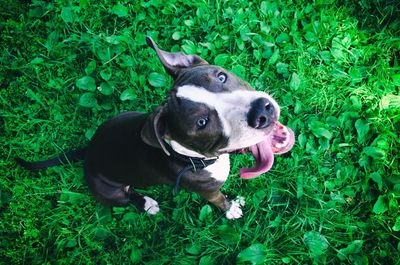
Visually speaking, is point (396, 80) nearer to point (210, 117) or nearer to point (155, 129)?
point (210, 117)

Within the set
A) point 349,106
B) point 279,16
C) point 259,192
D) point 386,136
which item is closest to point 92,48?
point 279,16

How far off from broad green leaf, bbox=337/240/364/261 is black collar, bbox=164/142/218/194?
5.74ft

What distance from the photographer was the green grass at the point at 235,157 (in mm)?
4008

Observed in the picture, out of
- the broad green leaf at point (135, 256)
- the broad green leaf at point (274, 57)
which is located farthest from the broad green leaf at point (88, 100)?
the broad green leaf at point (274, 57)

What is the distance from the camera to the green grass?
4.01m

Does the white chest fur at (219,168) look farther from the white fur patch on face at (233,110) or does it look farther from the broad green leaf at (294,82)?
the broad green leaf at (294,82)

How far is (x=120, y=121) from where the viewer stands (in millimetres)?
3393

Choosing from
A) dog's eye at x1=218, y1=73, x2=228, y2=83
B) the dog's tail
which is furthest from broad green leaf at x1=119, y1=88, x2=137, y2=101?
dog's eye at x1=218, y1=73, x2=228, y2=83

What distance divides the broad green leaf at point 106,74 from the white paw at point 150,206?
4.85 ft

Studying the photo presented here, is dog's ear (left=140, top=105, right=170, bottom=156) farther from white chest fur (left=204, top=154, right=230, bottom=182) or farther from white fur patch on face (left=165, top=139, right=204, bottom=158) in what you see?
white chest fur (left=204, top=154, right=230, bottom=182)

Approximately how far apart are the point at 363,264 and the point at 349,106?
1.69m

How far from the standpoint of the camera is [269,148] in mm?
3205

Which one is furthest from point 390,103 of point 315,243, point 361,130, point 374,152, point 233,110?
point 233,110

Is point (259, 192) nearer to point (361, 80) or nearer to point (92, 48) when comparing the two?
point (361, 80)
